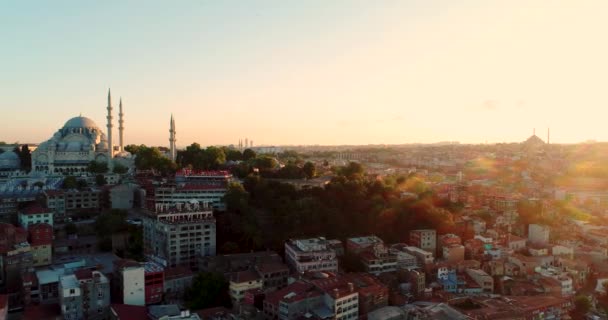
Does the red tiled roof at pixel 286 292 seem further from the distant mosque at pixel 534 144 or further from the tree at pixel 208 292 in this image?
the distant mosque at pixel 534 144

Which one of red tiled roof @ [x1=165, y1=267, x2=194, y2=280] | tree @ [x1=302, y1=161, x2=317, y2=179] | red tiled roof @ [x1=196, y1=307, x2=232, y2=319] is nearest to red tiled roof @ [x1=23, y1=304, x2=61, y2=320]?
red tiled roof @ [x1=165, y1=267, x2=194, y2=280]

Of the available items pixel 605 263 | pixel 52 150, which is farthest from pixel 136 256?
pixel 605 263

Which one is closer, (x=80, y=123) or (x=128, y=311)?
(x=128, y=311)

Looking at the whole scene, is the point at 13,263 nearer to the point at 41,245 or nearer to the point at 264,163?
the point at 41,245

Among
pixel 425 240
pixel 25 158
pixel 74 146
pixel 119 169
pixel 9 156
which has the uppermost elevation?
pixel 74 146

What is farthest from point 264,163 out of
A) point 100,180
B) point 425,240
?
point 425,240

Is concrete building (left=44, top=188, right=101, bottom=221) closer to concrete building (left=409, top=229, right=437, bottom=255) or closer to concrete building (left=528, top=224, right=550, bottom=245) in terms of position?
concrete building (left=409, top=229, right=437, bottom=255)

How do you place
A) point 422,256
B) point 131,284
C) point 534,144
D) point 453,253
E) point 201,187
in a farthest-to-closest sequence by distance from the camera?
point 534,144, point 201,187, point 453,253, point 422,256, point 131,284
